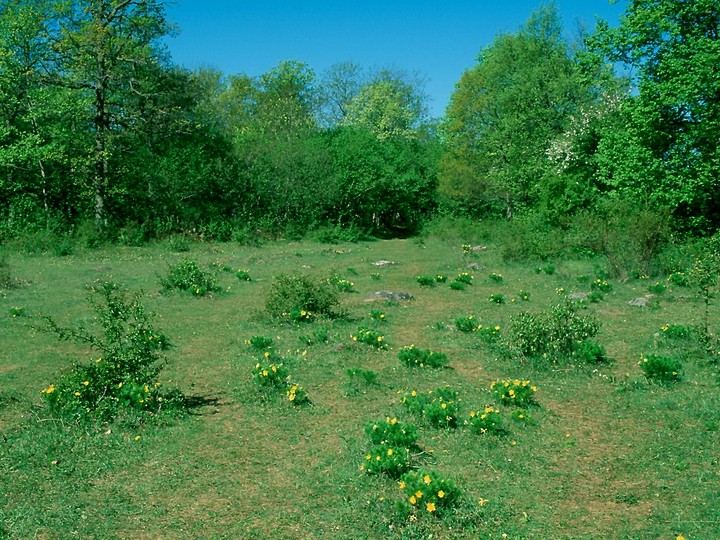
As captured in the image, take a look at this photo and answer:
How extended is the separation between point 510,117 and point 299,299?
25488 mm

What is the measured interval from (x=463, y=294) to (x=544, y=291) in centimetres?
238

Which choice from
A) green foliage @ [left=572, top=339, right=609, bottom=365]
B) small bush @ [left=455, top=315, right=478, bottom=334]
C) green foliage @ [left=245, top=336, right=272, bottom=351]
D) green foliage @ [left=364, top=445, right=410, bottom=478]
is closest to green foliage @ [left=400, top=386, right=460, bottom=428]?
green foliage @ [left=364, top=445, right=410, bottom=478]

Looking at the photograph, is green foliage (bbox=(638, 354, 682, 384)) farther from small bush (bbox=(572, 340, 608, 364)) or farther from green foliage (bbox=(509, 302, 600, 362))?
green foliage (bbox=(509, 302, 600, 362))

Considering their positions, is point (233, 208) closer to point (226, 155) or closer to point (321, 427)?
point (226, 155)

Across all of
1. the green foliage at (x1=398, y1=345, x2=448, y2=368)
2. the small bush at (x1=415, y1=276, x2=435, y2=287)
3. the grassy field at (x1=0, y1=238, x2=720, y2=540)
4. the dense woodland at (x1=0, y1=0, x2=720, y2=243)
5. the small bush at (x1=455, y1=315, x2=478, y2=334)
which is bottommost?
the grassy field at (x1=0, y1=238, x2=720, y2=540)

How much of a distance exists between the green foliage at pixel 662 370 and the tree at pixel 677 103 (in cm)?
1458


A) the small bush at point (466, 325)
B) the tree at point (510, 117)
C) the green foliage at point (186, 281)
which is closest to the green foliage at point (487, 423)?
the small bush at point (466, 325)

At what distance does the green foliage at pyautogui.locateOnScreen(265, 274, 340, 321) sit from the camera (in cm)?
1380

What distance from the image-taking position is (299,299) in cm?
1379

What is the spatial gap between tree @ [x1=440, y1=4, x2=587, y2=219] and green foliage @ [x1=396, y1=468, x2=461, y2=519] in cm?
2694

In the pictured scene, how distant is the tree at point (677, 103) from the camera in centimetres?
2128

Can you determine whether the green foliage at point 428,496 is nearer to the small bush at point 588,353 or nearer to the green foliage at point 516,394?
the green foliage at point 516,394

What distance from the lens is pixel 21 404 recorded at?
333 inches

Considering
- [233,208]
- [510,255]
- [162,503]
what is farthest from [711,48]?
[233,208]
